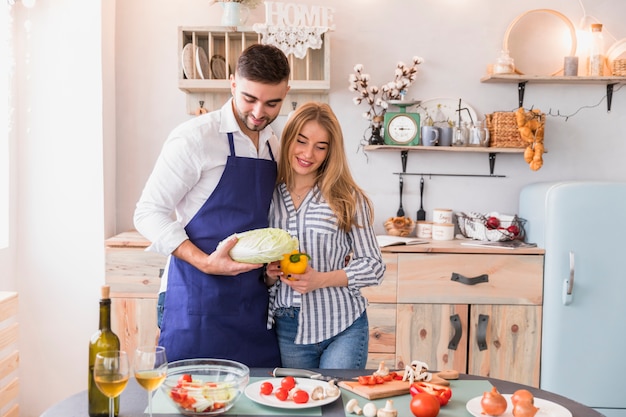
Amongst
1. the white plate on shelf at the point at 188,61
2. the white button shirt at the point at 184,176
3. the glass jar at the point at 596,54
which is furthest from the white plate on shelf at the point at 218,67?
the glass jar at the point at 596,54

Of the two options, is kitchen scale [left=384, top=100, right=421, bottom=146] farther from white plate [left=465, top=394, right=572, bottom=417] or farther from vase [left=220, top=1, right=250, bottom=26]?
white plate [left=465, top=394, right=572, bottom=417]

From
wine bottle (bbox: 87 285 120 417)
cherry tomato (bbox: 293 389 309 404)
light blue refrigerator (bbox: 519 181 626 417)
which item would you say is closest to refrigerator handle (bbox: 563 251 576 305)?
light blue refrigerator (bbox: 519 181 626 417)

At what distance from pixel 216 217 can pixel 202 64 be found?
1.80m

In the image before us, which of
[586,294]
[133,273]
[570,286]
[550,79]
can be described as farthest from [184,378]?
[550,79]

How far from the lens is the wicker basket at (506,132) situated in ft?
12.5

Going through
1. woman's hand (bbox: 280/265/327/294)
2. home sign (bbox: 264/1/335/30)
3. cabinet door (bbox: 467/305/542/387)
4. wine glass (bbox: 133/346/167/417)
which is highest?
home sign (bbox: 264/1/335/30)

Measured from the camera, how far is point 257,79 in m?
2.06

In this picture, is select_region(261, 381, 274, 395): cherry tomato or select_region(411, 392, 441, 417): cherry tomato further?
select_region(261, 381, 274, 395): cherry tomato

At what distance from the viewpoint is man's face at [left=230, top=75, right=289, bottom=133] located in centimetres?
208

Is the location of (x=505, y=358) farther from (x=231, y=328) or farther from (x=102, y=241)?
(x=102, y=241)

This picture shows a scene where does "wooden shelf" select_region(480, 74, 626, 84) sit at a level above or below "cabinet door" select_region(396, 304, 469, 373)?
above

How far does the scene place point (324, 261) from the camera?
220cm

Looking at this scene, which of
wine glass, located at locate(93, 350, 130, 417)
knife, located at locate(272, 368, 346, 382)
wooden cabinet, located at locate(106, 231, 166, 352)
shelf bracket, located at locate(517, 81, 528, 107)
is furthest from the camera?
shelf bracket, located at locate(517, 81, 528, 107)

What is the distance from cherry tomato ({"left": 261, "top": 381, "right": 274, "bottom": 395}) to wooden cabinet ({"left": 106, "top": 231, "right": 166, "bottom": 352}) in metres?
1.92
